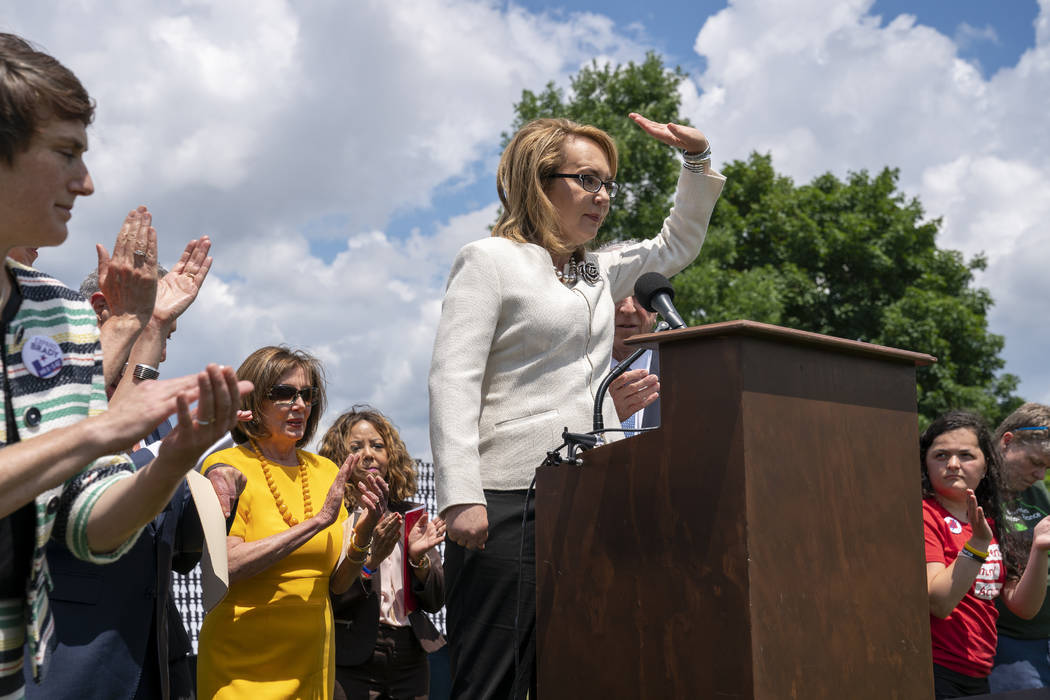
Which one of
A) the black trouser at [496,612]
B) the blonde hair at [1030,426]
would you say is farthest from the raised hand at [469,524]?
the blonde hair at [1030,426]

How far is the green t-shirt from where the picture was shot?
4695 mm

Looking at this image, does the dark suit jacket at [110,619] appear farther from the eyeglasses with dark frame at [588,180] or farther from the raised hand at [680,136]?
the raised hand at [680,136]

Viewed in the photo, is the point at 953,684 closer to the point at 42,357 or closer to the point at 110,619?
the point at 110,619

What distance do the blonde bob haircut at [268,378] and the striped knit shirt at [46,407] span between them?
2.32 metres

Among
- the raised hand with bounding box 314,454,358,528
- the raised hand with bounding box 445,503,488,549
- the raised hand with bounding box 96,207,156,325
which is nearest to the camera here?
the raised hand with bounding box 96,207,156,325

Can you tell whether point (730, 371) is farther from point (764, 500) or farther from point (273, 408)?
point (273, 408)

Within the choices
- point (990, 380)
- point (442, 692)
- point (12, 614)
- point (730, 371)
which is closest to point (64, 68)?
point (12, 614)

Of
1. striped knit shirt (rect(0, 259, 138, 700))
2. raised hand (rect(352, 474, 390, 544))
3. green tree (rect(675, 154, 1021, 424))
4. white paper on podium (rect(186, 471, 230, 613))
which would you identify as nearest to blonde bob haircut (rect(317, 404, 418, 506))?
raised hand (rect(352, 474, 390, 544))

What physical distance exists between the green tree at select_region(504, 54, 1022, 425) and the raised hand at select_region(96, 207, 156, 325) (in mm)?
18287

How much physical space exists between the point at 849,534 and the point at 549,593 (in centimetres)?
83

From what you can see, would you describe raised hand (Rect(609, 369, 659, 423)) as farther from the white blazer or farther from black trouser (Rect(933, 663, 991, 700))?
black trouser (Rect(933, 663, 991, 700))

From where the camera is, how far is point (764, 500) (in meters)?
2.16

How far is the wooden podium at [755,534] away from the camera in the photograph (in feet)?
7.06

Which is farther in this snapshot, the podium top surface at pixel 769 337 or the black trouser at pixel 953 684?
the black trouser at pixel 953 684
